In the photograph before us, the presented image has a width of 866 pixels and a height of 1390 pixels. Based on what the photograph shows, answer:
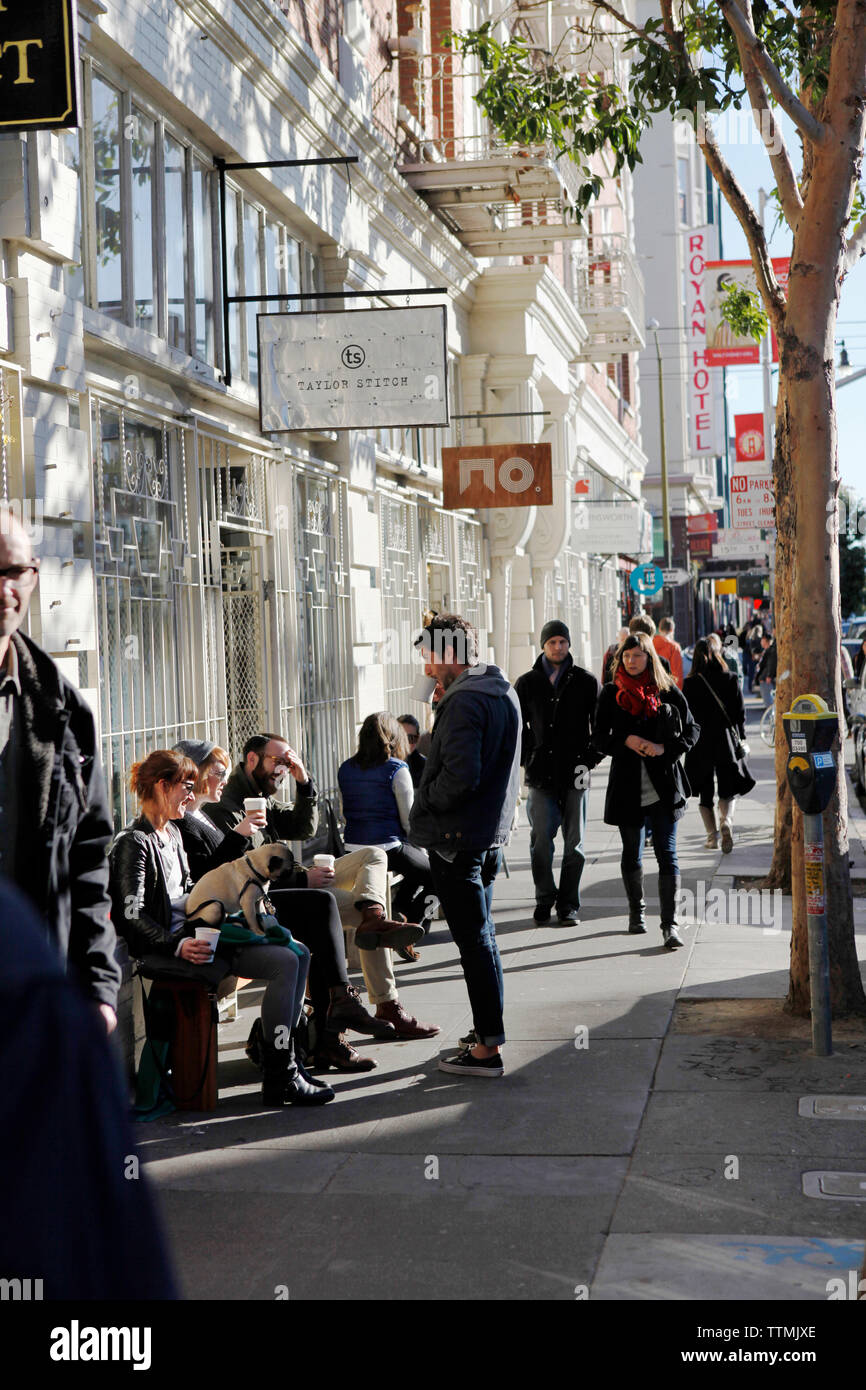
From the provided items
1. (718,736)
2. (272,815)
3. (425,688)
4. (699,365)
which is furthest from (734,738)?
(699,365)

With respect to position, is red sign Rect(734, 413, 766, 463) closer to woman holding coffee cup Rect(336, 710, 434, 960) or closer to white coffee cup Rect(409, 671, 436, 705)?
woman holding coffee cup Rect(336, 710, 434, 960)

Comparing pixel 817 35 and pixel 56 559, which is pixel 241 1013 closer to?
pixel 56 559

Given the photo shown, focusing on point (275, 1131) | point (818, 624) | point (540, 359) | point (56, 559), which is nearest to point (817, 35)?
point (818, 624)

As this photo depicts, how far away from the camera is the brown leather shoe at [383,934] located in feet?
23.1

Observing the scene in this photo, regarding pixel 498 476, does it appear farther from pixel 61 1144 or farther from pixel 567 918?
pixel 61 1144

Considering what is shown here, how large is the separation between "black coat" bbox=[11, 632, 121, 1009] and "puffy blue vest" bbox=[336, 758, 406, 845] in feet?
16.1

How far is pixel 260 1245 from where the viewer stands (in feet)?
14.6

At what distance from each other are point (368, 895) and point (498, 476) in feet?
27.2

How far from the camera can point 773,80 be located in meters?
7.28

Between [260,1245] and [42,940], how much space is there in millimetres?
3894

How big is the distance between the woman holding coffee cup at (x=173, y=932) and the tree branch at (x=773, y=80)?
420 centimetres

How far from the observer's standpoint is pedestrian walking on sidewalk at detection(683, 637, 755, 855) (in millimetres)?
12766

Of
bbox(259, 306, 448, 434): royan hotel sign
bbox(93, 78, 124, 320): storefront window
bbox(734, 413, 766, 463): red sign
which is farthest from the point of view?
bbox(734, 413, 766, 463): red sign

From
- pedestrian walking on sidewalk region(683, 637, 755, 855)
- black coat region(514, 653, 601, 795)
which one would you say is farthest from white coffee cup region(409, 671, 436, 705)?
pedestrian walking on sidewalk region(683, 637, 755, 855)
